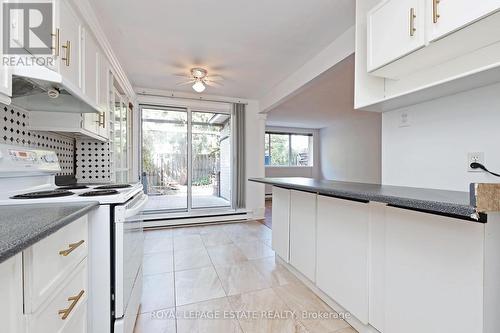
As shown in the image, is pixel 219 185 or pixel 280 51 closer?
pixel 280 51

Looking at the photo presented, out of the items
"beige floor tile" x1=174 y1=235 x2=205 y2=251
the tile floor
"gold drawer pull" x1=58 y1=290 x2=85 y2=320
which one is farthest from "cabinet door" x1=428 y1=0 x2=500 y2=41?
"beige floor tile" x1=174 y1=235 x2=205 y2=251

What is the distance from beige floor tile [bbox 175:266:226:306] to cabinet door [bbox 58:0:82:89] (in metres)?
1.78

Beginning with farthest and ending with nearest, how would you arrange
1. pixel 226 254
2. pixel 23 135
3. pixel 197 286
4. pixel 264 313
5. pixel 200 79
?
pixel 200 79
pixel 226 254
pixel 197 286
pixel 264 313
pixel 23 135

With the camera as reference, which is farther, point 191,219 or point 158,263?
point 191,219

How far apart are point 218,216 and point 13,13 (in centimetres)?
375

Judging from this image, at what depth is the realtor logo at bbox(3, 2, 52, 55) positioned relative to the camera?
103 cm

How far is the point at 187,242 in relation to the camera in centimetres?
321

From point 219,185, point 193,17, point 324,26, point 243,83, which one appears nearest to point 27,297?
point 193,17

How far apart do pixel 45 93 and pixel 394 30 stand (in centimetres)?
223

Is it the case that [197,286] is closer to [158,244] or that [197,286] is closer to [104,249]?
[104,249]

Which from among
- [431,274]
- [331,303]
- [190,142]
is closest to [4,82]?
[431,274]

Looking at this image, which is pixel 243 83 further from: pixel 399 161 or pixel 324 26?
pixel 399 161

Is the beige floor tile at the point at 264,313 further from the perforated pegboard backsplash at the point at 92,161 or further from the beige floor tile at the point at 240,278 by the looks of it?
the perforated pegboard backsplash at the point at 92,161

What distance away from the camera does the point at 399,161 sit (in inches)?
67.1
